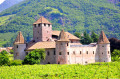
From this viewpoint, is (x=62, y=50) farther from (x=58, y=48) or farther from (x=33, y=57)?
(x=33, y=57)

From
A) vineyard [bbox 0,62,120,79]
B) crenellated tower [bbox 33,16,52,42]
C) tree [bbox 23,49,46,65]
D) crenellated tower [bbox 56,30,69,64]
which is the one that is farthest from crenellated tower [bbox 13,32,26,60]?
vineyard [bbox 0,62,120,79]

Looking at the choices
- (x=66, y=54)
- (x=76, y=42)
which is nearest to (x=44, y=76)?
(x=66, y=54)

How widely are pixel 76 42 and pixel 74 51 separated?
1498 cm

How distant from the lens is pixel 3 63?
62.9m

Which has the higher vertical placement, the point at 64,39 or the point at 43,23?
the point at 43,23

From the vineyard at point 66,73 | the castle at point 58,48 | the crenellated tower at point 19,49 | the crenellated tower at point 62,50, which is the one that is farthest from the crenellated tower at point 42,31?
the vineyard at point 66,73

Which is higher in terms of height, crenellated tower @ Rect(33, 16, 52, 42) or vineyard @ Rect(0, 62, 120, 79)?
crenellated tower @ Rect(33, 16, 52, 42)

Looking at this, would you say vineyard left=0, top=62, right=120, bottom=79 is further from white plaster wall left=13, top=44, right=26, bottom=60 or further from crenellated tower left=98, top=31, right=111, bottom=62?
crenellated tower left=98, top=31, right=111, bottom=62

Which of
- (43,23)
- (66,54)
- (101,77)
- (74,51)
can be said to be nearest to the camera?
(101,77)

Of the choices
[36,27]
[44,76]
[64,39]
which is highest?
[36,27]

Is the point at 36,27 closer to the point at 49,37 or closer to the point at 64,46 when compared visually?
the point at 49,37

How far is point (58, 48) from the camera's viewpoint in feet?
202

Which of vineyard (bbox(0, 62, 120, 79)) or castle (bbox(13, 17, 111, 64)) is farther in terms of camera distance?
castle (bbox(13, 17, 111, 64))

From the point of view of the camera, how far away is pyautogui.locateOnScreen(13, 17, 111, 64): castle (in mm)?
61350
